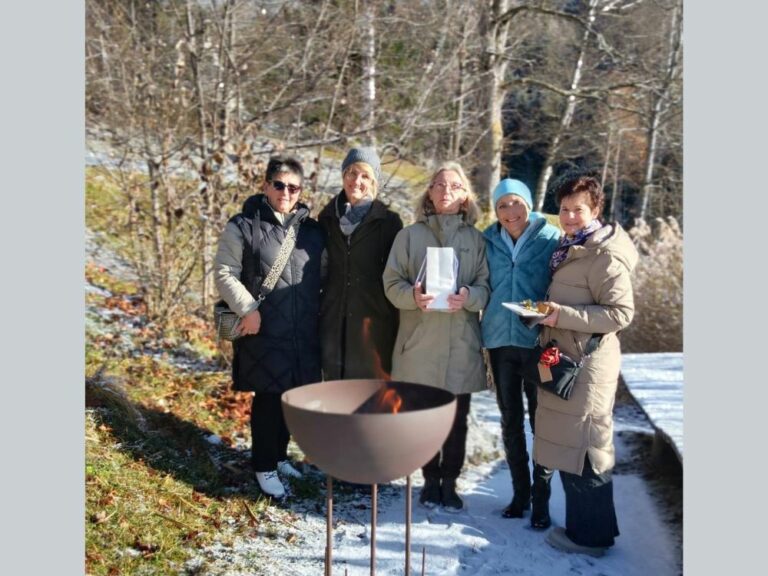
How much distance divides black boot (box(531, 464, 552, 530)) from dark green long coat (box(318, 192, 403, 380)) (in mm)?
992

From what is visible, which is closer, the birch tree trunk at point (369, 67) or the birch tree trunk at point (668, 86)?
the birch tree trunk at point (369, 67)

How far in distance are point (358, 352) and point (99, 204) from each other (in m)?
6.23

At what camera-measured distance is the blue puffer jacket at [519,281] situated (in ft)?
11.4

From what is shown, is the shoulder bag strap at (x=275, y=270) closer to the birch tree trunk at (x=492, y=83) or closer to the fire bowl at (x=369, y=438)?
the fire bowl at (x=369, y=438)

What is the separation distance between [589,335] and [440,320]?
0.76 meters

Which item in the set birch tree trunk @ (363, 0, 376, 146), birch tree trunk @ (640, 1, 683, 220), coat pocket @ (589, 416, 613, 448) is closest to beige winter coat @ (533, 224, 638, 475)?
coat pocket @ (589, 416, 613, 448)

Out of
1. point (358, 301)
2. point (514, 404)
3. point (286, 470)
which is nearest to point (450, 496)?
point (514, 404)

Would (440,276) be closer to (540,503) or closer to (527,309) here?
(527,309)

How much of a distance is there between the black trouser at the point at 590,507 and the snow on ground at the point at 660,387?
0.45 meters

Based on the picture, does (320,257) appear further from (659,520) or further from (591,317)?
(659,520)

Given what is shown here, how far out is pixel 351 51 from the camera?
6992mm

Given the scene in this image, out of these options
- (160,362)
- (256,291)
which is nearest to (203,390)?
(160,362)

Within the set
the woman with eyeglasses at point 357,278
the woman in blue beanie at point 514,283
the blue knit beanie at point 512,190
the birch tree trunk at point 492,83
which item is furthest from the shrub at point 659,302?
the woman with eyeglasses at point 357,278

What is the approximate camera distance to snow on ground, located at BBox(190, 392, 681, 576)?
321cm
